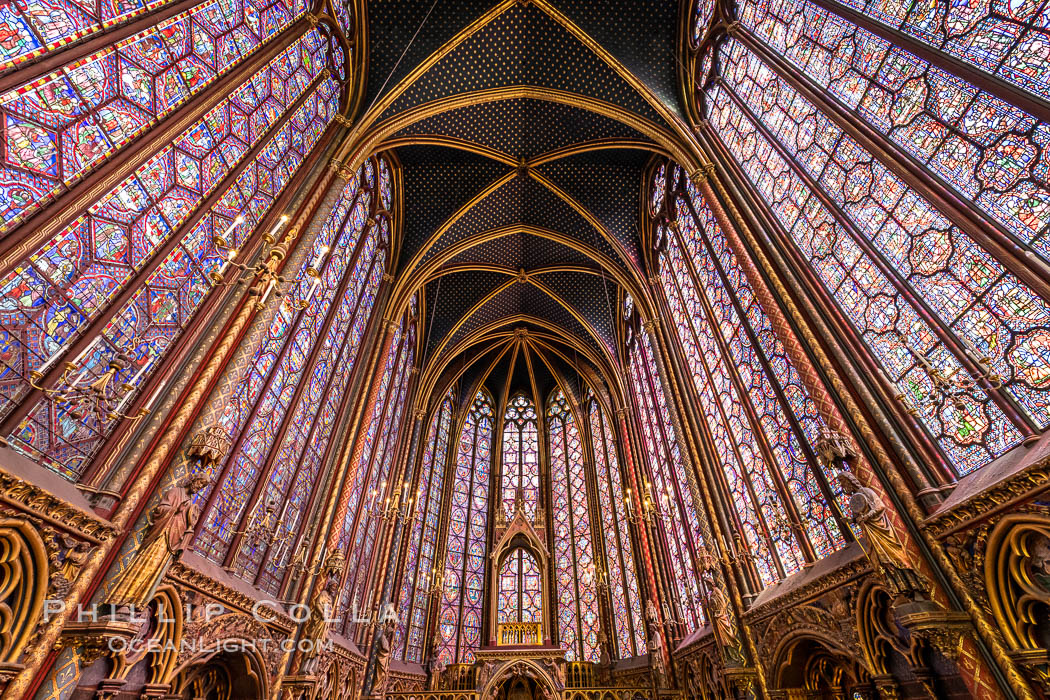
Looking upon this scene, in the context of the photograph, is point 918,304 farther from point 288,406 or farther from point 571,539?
point 571,539

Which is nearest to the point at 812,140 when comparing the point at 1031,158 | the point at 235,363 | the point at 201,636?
the point at 1031,158

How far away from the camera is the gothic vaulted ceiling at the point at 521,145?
41.9 feet

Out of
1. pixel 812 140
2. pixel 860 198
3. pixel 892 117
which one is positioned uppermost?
pixel 812 140

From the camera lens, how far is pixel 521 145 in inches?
628

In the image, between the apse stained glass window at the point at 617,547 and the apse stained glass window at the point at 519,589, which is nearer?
the apse stained glass window at the point at 617,547

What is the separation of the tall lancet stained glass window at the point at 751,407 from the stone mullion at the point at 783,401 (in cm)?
2

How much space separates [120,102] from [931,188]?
1056cm

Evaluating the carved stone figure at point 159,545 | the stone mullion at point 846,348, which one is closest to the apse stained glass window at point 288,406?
the carved stone figure at point 159,545

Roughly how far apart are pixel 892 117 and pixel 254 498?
40.0 ft

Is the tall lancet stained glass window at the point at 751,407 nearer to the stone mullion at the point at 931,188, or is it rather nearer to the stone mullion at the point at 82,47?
the stone mullion at the point at 931,188

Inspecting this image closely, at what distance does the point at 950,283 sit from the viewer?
A: 602 cm

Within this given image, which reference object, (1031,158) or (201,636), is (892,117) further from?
(201,636)

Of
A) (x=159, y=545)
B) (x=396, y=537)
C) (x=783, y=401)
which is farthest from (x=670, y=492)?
(x=159, y=545)

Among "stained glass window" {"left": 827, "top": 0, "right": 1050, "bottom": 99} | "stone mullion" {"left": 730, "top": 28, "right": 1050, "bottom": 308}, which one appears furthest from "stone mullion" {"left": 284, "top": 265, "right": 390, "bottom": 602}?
"stained glass window" {"left": 827, "top": 0, "right": 1050, "bottom": 99}
